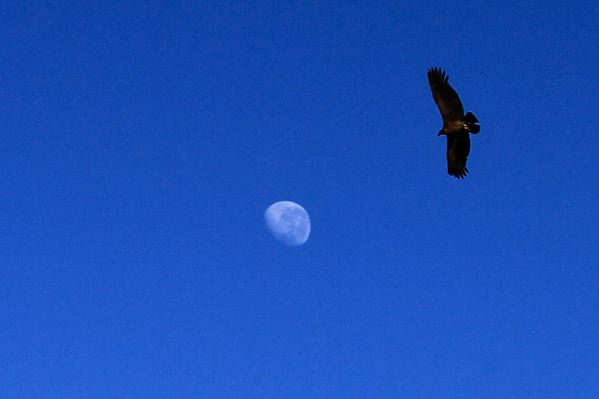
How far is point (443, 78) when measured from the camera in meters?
28.9

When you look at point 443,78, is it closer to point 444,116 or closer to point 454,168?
point 444,116

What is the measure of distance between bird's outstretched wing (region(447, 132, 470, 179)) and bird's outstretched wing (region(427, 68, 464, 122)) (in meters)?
0.85

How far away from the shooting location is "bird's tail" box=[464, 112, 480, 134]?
29.1m

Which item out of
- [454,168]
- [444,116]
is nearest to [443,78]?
[444,116]

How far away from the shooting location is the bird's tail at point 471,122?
2911 cm

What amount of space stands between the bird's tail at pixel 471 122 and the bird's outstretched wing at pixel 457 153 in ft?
1.26

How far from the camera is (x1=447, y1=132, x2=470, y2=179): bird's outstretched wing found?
2977cm

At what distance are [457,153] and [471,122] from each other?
1.50 meters

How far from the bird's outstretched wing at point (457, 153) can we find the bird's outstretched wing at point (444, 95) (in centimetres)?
85

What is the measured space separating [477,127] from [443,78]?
171 cm

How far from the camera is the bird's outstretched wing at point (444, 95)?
94.6 feet

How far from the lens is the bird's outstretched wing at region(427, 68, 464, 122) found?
28828 millimetres

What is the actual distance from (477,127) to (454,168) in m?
1.88

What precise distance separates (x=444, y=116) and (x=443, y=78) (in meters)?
1.08
